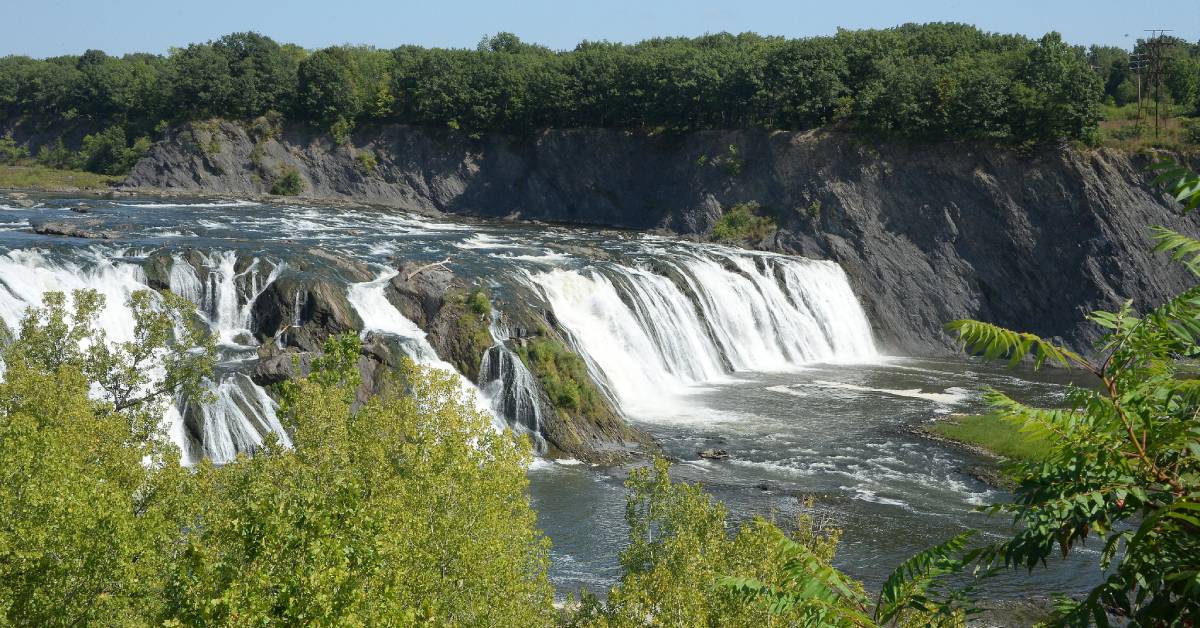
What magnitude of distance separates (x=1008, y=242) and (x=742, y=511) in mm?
42867

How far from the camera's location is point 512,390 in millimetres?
41188

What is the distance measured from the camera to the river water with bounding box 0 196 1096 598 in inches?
1321

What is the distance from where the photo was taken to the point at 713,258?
205 ft

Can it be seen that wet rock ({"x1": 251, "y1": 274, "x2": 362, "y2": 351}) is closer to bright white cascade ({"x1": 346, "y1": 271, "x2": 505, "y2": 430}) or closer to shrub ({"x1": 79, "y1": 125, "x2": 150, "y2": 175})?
bright white cascade ({"x1": 346, "y1": 271, "x2": 505, "y2": 430})

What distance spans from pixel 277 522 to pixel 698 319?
4386 centimetres

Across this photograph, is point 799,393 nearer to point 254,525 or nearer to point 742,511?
point 742,511

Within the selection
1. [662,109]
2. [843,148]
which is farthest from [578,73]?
[843,148]

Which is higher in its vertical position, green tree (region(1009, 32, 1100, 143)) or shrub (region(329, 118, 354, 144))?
green tree (region(1009, 32, 1100, 143))

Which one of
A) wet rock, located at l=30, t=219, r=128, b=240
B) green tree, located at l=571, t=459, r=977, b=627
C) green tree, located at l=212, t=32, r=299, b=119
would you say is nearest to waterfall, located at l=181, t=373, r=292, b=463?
green tree, located at l=571, t=459, r=977, b=627

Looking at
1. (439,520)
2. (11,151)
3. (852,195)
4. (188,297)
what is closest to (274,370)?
(188,297)

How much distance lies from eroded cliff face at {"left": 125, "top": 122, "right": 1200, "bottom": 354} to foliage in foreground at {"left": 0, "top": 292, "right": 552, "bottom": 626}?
159 ft

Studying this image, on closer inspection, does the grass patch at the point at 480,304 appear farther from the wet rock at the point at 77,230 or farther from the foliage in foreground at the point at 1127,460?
the foliage in foreground at the point at 1127,460

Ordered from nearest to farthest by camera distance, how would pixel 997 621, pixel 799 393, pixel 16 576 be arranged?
pixel 16 576 < pixel 997 621 < pixel 799 393

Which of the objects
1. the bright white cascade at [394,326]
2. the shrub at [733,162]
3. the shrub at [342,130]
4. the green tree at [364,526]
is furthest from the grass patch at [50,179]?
the green tree at [364,526]
